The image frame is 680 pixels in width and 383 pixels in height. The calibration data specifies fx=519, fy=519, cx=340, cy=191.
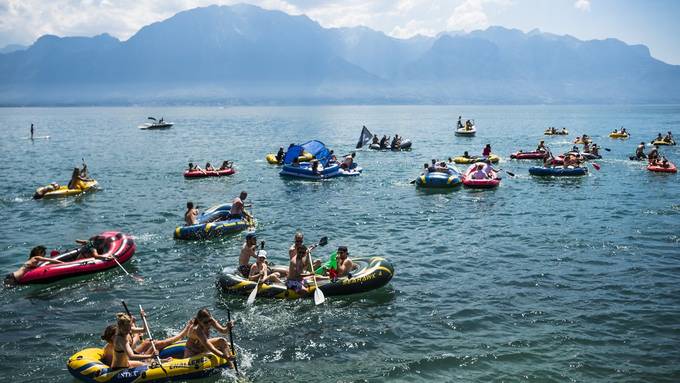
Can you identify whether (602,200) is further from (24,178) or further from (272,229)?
(24,178)

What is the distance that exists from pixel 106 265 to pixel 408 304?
1119 centimetres

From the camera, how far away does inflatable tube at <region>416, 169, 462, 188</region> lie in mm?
34688

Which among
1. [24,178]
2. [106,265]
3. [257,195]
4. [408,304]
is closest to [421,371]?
[408,304]

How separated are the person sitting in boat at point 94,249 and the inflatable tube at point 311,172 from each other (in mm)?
21203

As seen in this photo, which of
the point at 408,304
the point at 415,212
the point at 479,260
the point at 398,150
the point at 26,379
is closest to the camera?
the point at 26,379

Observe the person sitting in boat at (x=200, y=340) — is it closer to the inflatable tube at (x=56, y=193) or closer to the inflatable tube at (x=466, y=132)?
the inflatable tube at (x=56, y=193)

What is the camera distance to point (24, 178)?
4288 cm

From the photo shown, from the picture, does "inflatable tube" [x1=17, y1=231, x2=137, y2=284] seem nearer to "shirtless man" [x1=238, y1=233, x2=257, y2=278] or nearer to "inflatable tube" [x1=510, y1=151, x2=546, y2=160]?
"shirtless man" [x1=238, y1=233, x2=257, y2=278]

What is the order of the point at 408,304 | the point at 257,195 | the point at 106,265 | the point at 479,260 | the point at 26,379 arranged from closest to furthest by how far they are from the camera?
the point at 26,379 → the point at 408,304 → the point at 106,265 → the point at 479,260 → the point at 257,195

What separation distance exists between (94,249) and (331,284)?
9396mm

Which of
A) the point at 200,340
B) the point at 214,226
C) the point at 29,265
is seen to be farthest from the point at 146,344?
the point at 214,226

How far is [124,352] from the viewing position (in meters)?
11.7

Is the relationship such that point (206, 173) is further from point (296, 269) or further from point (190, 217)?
point (296, 269)

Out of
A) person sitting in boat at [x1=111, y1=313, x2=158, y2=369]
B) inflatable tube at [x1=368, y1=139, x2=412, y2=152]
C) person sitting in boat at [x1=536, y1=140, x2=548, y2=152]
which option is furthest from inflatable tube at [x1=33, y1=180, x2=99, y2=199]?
person sitting in boat at [x1=536, y1=140, x2=548, y2=152]
